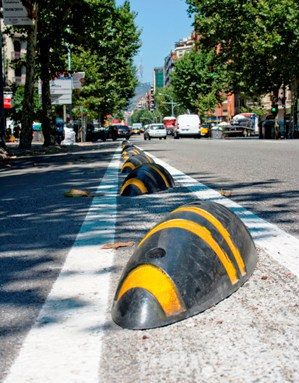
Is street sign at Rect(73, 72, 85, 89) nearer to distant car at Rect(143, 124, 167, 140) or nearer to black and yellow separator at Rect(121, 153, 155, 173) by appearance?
distant car at Rect(143, 124, 167, 140)

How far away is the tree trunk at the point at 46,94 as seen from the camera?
98.1 feet

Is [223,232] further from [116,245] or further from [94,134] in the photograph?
[94,134]

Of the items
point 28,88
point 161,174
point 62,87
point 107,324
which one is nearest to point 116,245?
point 107,324

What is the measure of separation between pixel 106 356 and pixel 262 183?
6.48 meters

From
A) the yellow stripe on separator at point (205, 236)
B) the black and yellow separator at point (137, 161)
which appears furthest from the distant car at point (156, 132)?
the yellow stripe on separator at point (205, 236)

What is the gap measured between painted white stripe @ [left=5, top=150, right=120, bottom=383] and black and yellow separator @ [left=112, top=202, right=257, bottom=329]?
0.16 meters

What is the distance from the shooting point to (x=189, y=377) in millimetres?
2139

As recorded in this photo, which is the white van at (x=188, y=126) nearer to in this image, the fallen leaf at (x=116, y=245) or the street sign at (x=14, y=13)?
the street sign at (x=14, y=13)

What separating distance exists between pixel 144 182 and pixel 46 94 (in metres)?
24.3

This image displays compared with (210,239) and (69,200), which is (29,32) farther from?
(210,239)

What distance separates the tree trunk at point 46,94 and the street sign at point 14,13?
767 cm

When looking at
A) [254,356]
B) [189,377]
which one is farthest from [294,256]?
[189,377]

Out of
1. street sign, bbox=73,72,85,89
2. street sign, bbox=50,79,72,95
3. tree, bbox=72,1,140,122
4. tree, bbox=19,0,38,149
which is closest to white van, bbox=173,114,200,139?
tree, bbox=72,1,140,122

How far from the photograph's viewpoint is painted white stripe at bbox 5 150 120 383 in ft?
7.30
